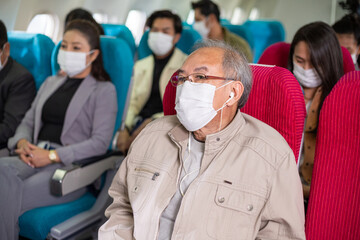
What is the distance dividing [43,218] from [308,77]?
1.64 m

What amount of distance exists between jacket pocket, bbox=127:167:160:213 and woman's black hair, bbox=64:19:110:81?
1.25 m

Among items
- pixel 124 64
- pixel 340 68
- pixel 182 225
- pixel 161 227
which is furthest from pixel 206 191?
pixel 124 64

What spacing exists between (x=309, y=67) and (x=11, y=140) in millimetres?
1963

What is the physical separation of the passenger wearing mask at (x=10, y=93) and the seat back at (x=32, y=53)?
14 cm

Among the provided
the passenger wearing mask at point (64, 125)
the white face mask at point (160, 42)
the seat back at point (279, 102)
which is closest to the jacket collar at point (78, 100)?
the passenger wearing mask at point (64, 125)

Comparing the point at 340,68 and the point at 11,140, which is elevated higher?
the point at 340,68

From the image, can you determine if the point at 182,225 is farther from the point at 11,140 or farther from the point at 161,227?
the point at 11,140

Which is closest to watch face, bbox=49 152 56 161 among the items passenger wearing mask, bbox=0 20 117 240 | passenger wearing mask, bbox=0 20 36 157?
passenger wearing mask, bbox=0 20 117 240

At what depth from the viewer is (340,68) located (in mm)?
2049

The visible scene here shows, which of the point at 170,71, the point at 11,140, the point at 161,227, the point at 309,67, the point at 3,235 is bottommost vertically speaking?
the point at 3,235

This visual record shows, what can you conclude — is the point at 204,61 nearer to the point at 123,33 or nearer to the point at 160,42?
the point at 160,42

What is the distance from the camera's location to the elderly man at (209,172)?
1370 mm

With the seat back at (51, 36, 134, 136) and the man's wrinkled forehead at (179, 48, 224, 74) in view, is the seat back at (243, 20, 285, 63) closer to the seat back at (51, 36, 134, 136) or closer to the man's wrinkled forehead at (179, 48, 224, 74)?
the seat back at (51, 36, 134, 136)

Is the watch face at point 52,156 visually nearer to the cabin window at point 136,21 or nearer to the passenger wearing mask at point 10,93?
the passenger wearing mask at point 10,93
